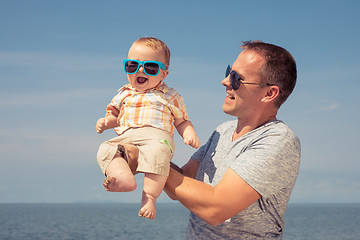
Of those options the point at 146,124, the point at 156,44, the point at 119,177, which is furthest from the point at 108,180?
the point at 156,44

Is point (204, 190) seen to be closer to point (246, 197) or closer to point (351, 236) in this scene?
point (246, 197)

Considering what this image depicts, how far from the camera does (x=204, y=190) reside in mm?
3670

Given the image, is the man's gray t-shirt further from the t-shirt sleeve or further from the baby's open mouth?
the baby's open mouth

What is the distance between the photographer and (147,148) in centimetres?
377

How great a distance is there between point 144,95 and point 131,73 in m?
0.22

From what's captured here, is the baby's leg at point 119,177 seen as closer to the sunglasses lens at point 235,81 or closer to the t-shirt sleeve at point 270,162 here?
the t-shirt sleeve at point 270,162

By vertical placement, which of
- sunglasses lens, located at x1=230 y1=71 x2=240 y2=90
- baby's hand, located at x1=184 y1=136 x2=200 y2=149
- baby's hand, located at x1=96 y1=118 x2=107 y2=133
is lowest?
baby's hand, located at x1=184 y1=136 x2=200 y2=149

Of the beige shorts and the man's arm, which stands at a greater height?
the beige shorts

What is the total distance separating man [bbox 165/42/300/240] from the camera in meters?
3.67

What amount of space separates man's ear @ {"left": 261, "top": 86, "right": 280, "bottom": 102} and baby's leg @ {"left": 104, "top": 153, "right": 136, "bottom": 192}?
135 cm

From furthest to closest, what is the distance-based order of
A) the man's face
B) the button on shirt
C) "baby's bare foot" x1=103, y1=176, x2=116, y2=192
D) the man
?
the man's face, the button on shirt, the man, "baby's bare foot" x1=103, y1=176, x2=116, y2=192

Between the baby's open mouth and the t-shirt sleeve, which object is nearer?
the t-shirt sleeve

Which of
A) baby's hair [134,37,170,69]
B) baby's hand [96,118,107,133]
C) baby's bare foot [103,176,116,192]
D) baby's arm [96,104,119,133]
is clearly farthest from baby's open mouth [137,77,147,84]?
baby's bare foot [103,176,116,192]

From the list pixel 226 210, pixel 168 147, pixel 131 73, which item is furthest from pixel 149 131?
pixel 226 210
